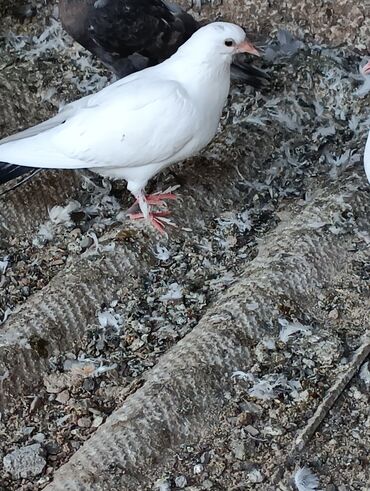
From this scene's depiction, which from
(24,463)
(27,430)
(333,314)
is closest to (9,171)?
(27,430)

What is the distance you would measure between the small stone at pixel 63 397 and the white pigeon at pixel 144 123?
2.25 ft

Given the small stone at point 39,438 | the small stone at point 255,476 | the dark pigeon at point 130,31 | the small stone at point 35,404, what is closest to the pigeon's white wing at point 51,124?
the dark pigeon at point 130,31

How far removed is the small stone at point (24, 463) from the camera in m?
2.09

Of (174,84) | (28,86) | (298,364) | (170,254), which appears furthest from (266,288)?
(28,86)

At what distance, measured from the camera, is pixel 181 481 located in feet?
6.57

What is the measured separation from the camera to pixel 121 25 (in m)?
3.25

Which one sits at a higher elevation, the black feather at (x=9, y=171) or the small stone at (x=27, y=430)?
the black feather at (x=9, y=171)

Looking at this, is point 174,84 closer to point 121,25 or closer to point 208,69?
point 208,69

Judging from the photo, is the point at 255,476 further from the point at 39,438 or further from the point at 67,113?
the point at 67,113

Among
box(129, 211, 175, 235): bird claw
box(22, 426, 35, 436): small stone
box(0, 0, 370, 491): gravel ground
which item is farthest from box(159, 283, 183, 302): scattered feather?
box(22, 426, 35, 436): small stone

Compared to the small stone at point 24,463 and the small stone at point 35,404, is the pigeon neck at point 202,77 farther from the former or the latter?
the small stone at point 24,463

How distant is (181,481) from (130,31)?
1974mm

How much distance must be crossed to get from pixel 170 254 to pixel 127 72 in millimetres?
1074

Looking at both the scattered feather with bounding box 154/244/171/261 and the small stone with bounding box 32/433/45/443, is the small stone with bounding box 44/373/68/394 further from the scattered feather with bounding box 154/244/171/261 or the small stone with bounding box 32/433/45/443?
the scattered feather with bounding box 154/244/171/261
